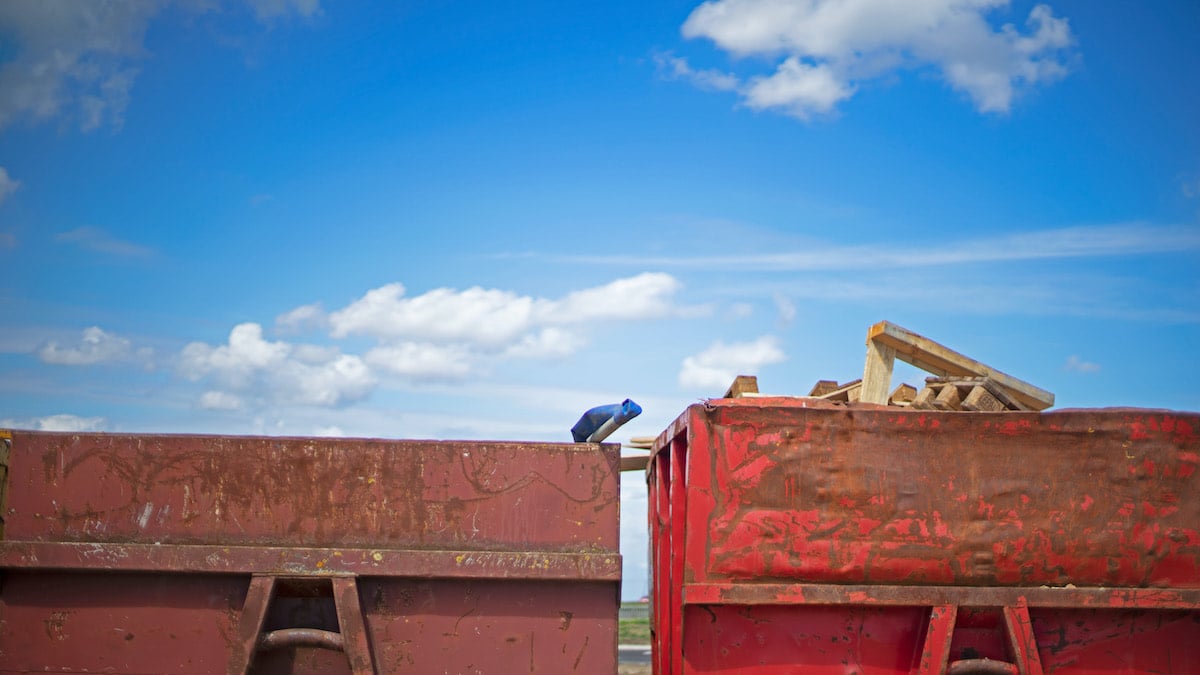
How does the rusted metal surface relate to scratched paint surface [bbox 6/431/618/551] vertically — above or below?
below

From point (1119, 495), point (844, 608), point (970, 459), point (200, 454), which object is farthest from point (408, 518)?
point (1119, 495)

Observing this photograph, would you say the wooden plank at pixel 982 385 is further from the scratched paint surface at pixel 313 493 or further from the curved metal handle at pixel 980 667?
the scratched paint surface at pixel 313 493

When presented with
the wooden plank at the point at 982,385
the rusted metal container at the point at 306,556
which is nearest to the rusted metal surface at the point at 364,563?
the rusted metal container at the point at 306,556

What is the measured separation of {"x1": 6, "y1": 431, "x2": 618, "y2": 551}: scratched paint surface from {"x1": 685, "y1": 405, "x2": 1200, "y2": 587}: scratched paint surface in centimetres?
49

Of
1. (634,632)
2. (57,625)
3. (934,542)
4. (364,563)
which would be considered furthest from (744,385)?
(634,632)

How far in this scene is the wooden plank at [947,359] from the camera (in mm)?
5754

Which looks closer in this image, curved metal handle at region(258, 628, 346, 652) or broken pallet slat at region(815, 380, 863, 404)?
curved metal handle at region(258, 628, 346, 652)

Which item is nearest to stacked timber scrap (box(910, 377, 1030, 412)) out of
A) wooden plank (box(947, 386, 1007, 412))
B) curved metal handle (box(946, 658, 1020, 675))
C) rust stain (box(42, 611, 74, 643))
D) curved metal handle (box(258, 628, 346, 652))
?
wooden plank (box(947, 386, 1007, 412))

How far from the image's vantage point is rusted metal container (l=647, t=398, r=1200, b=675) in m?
3.79

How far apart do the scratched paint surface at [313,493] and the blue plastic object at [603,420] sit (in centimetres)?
11

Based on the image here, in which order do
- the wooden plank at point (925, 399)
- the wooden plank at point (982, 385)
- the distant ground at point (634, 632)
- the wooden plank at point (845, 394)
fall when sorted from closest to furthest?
the wooden plank at point (925, 399) < the wooden plank at point (982, 385) < the wooden plank at point (845, 394) < the distant ground at point (634, 632)

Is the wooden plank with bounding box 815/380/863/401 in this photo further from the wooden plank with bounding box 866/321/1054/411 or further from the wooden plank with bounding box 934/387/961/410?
the wooden plank with bounding box 934/387/961/410

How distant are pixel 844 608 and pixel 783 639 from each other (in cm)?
26

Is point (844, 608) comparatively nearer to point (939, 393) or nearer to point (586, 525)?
point (586, 525)
